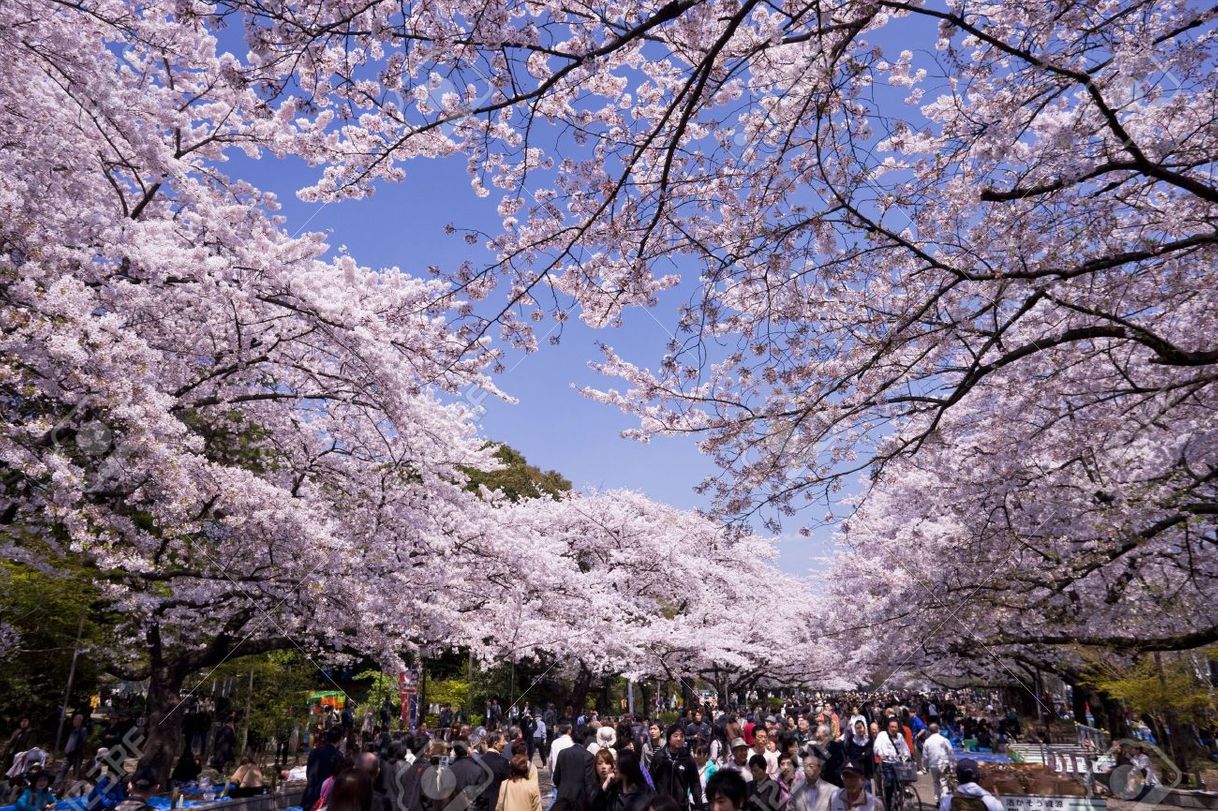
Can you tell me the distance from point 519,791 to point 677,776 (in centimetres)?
206

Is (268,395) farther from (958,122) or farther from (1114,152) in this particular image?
(1114,152)

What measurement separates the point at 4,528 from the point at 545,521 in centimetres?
1905

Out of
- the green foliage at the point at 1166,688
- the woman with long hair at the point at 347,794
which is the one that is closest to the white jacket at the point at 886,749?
the green foliage at the point at 1166,688

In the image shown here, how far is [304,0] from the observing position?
4.89m

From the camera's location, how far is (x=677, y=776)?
7977mm

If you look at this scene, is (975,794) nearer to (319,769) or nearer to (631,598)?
(319,769)

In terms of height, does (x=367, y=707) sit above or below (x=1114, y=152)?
below

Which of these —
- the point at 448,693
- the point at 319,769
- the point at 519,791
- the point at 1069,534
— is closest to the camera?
the point at 519,791

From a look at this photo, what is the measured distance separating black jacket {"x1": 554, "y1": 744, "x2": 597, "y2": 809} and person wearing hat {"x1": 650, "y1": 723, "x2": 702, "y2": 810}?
917mm

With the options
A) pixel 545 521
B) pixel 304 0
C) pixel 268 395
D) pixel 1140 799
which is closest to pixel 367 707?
pixel 545 521

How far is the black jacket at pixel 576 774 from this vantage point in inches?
277

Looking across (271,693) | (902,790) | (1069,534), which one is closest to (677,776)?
(902,790)

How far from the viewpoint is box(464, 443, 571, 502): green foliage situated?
128 feet

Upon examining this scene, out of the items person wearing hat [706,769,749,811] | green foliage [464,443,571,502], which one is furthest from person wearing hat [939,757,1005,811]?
green foliage [464,443,571,502]
